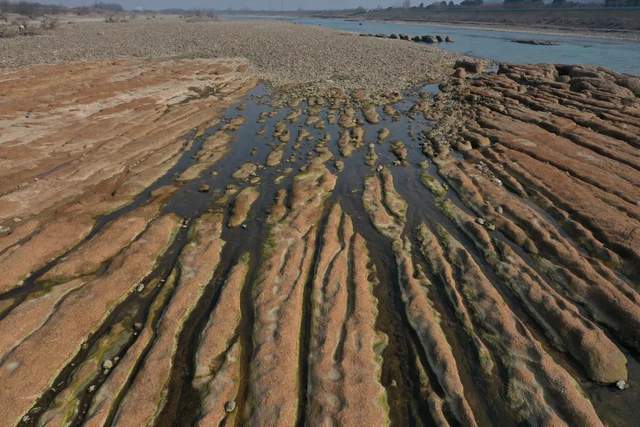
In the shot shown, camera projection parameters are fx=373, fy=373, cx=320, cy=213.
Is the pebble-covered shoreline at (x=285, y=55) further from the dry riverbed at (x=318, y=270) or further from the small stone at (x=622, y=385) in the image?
the small stone at (x=622, y=385)

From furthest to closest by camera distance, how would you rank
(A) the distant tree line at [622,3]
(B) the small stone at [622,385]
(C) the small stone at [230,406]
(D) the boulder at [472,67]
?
(A) the distant tree line at [622,3] < (D) the boulder at [472,67] < (B) the small stone at [622,385] < (C) the small stone at [230,406]

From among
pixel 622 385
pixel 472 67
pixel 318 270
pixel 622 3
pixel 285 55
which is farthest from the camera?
pixel 622 3

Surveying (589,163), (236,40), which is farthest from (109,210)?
(236,40)

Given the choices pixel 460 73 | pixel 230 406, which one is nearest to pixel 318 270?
pixel 230 406

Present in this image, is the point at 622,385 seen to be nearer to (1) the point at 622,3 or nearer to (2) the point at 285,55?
(2) the point at 285,55

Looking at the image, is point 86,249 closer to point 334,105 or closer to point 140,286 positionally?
point 140,286

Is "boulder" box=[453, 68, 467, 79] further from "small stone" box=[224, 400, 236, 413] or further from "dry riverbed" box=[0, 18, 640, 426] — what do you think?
"small stone" box=[224, 400, 236, 413]

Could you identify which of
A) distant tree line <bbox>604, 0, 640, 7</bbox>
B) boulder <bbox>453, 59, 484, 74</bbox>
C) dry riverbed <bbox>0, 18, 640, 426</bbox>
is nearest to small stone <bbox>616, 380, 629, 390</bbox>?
dry riverbed <bbox>0, 18, 640, 426</bbox>

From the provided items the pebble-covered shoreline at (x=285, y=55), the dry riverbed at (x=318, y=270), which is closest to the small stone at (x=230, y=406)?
the dry riverbed at (x=318, y=270)
